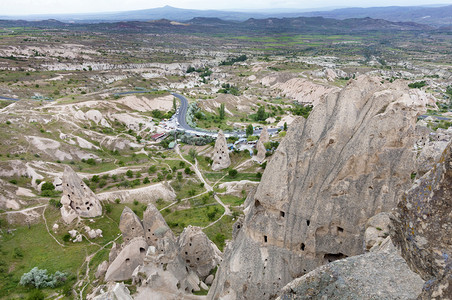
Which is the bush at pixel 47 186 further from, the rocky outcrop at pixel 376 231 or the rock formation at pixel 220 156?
the rocky outcrop at pixel 376 231

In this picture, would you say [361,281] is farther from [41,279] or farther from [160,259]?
[41,279]

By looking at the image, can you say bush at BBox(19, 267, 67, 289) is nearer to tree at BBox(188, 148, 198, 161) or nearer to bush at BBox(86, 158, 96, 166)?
bush at BBox(86, 158, 96, 166)

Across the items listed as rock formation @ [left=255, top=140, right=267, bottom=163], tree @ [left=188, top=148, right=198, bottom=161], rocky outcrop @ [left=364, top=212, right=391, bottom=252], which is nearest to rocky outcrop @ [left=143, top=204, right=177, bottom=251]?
rocky outcrop @ [left=364, top=212, right=391, bottom=252]

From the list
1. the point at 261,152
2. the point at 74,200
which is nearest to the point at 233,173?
the point at 261,152

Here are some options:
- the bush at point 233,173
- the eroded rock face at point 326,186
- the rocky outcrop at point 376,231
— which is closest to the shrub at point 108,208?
the bush at point 233,173

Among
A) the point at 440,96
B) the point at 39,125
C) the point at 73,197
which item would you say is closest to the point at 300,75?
the point at 440,96
